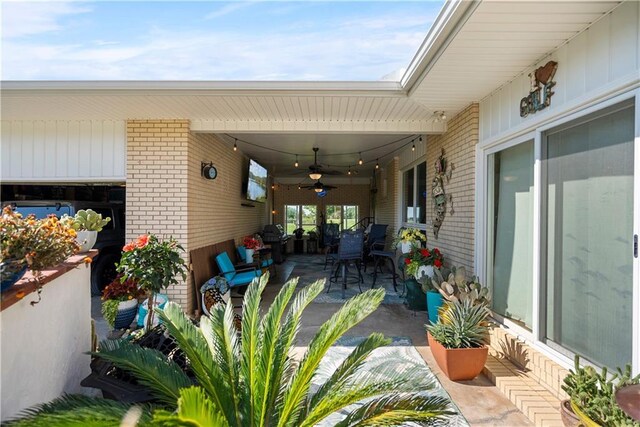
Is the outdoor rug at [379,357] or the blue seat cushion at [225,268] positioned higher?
the blue seat cushion at [225,268]

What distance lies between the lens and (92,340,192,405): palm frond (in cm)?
155

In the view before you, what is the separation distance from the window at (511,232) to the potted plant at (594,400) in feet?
3.52

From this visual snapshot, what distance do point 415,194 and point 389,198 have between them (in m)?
2.20

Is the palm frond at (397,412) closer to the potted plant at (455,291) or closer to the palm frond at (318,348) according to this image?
the palm frond at (318,348)

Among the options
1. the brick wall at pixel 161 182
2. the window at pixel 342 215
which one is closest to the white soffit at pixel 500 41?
the brick wall at pixel 161 182

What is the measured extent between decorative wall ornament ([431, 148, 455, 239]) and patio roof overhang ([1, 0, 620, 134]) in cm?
49

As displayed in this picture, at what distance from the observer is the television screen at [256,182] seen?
725 centimetres

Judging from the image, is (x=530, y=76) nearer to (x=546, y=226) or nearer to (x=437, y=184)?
(x=546, y=226)

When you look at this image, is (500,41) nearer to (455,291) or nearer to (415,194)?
(455,291)

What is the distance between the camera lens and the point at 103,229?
539 cm

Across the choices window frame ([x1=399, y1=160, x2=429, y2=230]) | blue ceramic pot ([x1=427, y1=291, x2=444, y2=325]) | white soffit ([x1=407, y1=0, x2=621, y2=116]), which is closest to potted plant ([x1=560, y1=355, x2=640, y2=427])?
blue ceramic pot ([x1=427, y1=291, x2=444, y2=325])

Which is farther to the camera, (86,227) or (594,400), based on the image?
(86,227)

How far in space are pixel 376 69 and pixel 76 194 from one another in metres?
6.22

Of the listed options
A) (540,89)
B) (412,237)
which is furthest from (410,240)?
(540,89)
